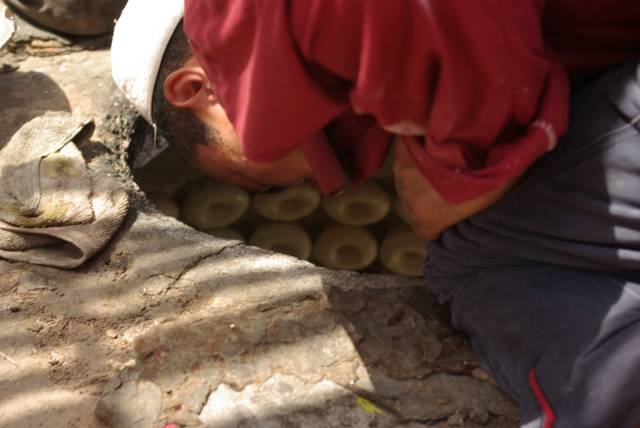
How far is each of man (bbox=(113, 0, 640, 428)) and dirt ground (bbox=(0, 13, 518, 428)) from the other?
14cm

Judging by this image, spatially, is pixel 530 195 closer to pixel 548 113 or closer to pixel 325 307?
pixel 548 113

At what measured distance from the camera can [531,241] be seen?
1430mm

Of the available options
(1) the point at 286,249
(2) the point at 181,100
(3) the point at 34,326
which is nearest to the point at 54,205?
(3) the point at 34,326

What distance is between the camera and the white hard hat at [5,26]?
2.37 metres

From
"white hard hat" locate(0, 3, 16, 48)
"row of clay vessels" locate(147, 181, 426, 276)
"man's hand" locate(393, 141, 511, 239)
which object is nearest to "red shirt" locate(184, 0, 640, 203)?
"man's hand" locate(393, 141, 511, 239)

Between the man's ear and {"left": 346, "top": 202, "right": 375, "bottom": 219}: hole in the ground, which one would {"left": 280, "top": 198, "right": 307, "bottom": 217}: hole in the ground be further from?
the man's ear

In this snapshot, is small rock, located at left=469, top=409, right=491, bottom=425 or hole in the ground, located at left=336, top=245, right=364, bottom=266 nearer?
small rock, located at left=469, top=409, right=491, bottom=425

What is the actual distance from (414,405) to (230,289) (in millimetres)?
529

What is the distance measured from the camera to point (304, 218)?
2803 millimetres

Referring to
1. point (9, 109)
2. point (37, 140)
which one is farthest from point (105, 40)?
point (37, 140)

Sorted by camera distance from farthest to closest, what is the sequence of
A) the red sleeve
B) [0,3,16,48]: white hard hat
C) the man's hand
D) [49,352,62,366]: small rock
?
[0,3,16,48]: white hard hat → [49,352,62,366]: small rock → the man's hand → the red sleeve

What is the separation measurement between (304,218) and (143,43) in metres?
1.10

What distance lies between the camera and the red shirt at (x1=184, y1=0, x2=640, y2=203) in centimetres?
104

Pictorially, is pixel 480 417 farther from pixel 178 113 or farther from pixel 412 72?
pixel 178 113
